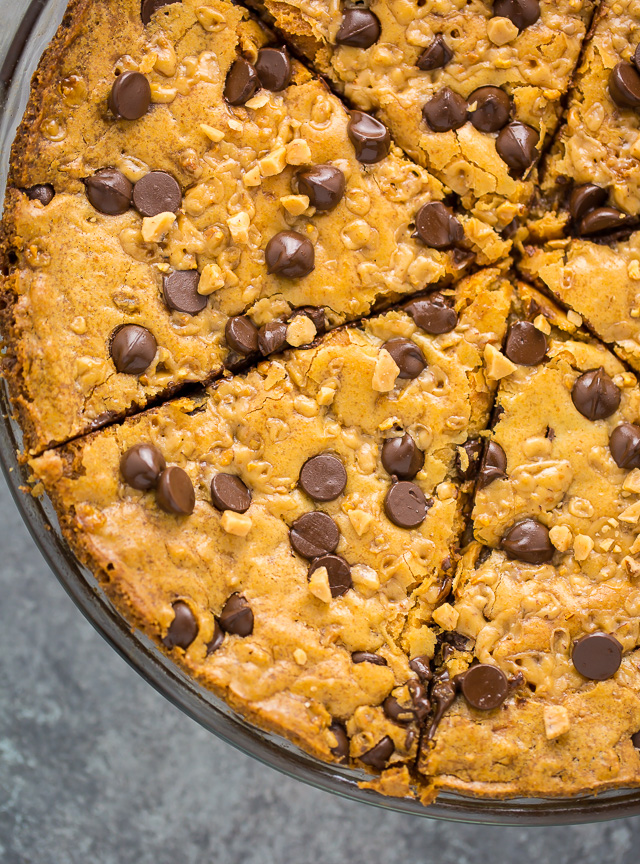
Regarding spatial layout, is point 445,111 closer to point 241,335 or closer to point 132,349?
point 241,335

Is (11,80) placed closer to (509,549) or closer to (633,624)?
(509,549)

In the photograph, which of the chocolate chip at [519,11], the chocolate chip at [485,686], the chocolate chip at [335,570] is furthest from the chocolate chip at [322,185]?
the chocolate chip at [485,686]

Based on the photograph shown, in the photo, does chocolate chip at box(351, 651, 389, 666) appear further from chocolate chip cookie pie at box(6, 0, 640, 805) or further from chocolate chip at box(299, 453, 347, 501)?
chocolate chip at box(299, 453, 347, 501)

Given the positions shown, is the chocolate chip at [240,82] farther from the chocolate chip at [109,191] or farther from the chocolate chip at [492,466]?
the chocolate chip at [492,466]

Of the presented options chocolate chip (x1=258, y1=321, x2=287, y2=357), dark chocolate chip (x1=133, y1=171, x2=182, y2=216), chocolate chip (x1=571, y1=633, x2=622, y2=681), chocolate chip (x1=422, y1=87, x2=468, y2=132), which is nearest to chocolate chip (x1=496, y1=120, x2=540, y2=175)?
chocolate chip (x1=422, y1=87, x2=468, y2=132)

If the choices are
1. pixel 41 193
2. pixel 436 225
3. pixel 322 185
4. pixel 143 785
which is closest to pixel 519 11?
pixel 436 225

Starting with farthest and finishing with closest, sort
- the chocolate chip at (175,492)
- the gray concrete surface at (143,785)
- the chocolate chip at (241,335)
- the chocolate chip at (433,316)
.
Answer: the gray concrete surface at (143,785) < the chocolate chip at (433,316) < the chocolate chip at (241,335) < the chocolate chip at (175,492)

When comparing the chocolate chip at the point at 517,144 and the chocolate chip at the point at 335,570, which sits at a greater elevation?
the chocolate chip at the point at 517,144
